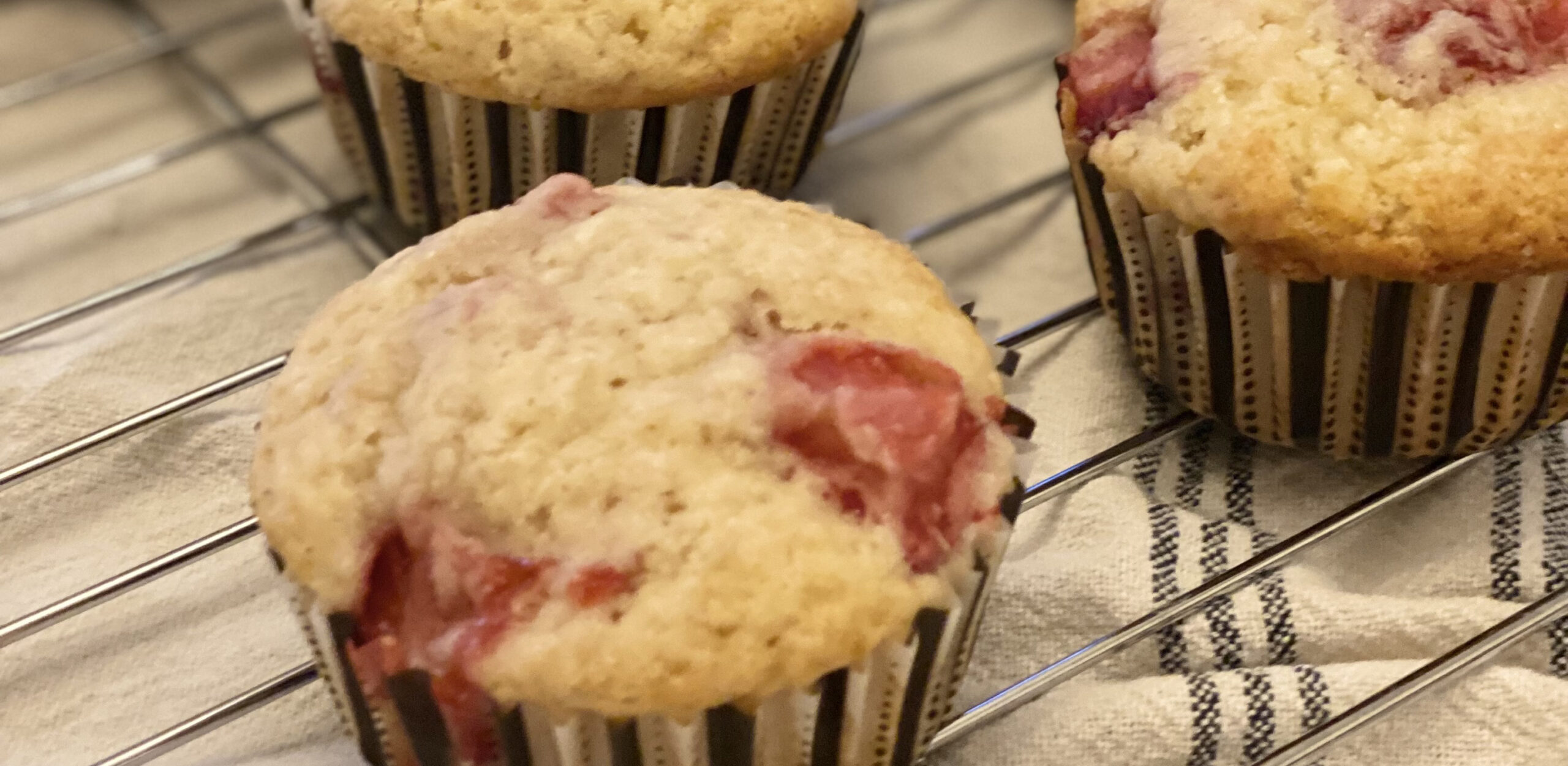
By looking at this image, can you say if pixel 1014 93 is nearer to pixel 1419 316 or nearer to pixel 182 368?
pixel 1419 316

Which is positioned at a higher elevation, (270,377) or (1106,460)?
(270,377)

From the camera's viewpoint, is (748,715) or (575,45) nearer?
(748,715)

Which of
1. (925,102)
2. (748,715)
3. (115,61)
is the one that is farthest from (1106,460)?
(115,61)

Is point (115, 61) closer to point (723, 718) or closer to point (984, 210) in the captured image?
point (984, 210)

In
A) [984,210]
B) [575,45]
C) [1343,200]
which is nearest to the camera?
[1343,200]

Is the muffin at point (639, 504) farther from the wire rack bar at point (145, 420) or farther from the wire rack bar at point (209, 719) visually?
the wire rack bar at point (145, 420)

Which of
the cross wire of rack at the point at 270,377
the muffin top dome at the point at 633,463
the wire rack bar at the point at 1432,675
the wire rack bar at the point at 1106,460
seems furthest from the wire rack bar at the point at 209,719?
the wire rack bar at the point at 1432,675

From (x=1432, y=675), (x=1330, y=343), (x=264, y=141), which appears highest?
(x=264, y=141)

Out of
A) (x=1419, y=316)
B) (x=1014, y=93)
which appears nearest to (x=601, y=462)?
(x=1419, y=316)
